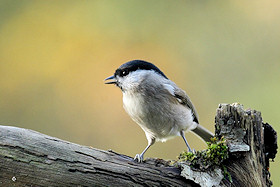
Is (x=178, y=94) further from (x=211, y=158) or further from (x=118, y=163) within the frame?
(x=118, y=163)

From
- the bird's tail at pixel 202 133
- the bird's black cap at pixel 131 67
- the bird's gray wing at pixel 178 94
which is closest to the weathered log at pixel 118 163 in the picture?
the bird's gray wing at pixel 178 94

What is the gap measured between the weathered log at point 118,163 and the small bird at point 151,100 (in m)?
0.54

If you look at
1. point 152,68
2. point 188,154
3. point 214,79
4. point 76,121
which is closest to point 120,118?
point 76,121

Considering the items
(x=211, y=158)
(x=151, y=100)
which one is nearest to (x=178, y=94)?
(x=151, y=100)

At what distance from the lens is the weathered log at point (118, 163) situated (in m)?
1.88

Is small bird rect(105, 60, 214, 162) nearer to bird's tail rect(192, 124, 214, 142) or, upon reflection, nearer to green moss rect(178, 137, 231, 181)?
bird's tail rect(192, 124, 214, 142)

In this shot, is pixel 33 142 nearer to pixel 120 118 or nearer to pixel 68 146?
pixel 68 146

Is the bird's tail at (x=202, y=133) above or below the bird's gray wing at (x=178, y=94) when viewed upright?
below

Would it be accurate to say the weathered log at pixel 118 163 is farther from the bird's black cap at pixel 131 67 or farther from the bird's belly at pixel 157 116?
the bird's black cap at pixel 131 67

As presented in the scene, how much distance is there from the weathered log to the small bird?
545 millimetres

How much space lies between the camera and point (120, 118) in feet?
15.8

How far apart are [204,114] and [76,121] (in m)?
1.84

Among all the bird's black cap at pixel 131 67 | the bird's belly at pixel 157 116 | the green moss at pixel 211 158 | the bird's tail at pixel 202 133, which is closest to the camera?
the green moss at pixel 211 158

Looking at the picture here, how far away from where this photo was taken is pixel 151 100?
2840 mm
